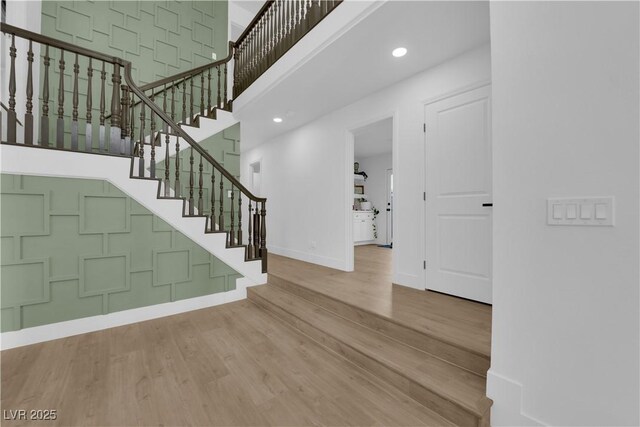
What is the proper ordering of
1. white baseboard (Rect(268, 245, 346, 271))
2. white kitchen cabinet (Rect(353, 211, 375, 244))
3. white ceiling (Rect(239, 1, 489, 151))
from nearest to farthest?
1. white ceiling (Rect(239, 1, 489, 151))
2. white baseboard (Rect(268, 245, 346, 271))
3. white kitchen cabinet (Rect(353, 211, 375, 244))

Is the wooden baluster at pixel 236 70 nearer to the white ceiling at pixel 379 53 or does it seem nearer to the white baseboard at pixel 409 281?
the white ceiling at pixel 379 53

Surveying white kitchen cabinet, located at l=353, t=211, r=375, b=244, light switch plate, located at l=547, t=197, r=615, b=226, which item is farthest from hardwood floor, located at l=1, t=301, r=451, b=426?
white kitchen cabinet, located at l=353, t=211, r=375, b=244

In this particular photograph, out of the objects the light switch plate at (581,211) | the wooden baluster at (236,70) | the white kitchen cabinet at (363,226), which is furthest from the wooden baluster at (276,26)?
the white kitchen cabinet at (363,226)

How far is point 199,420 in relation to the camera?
1470 mm

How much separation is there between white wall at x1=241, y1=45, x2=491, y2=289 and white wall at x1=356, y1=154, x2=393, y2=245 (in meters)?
3.17

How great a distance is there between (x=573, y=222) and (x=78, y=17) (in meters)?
5.87

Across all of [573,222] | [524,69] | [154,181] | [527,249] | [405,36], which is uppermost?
[405,36]

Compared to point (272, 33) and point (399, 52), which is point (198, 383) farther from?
point (272, 33)

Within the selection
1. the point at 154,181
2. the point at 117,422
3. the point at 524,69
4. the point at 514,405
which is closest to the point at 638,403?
the point at 514,405

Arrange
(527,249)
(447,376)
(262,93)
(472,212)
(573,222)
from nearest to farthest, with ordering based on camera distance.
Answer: (573,222)
(527,249)
(447,376)
(472,212)
(262,93)

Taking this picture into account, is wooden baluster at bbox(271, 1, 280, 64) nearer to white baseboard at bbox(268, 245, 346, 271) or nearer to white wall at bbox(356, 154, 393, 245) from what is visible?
white baseboard at bbox(268, 245, 346, 271)

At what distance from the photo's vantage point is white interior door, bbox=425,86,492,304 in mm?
2469

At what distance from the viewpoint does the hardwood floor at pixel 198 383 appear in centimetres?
149

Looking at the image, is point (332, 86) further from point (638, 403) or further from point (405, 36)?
point (638, 403)
